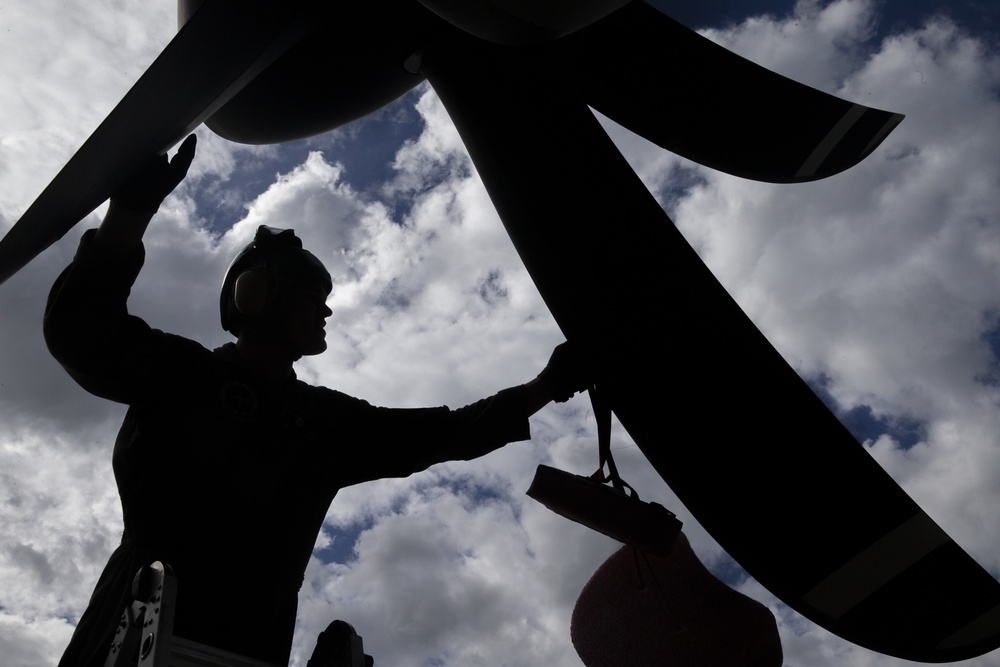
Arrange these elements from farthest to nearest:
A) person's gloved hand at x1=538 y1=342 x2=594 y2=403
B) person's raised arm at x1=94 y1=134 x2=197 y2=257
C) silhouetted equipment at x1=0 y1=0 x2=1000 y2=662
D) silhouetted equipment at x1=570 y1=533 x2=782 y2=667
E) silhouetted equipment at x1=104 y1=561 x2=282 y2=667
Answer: person's gloved hand at x1=538 y1=342 x2=594 y2=403 → person's raised arm at x1=94 y1=134 x2=197 y2=257 → silhouetted equipment at x1=570 y1=533 x2=782 y2=667 → silhouetted equipment at x1=0 y1=0 x2=1000 y2=662 → silhouetted equipment at x1=104 y1=561 x2=282 y2=667

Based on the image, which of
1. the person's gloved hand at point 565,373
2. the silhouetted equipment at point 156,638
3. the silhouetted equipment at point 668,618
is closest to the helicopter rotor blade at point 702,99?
the person's gloved hand at point 565,373

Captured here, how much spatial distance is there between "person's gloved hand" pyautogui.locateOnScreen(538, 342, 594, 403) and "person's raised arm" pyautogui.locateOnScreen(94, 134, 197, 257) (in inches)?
54.0

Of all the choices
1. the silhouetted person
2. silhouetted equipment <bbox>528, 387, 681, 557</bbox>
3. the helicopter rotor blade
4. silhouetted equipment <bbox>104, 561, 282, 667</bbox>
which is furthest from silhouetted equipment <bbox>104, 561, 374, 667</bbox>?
the helicopter rotor blade

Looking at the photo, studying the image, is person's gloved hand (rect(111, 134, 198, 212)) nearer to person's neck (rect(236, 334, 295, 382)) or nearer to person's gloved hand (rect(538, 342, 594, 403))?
person's neck (rect(236, 334, 295, 382))

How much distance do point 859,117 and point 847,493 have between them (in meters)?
2.04

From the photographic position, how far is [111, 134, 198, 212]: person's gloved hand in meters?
2.51

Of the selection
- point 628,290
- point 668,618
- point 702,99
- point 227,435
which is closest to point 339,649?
point 227,435

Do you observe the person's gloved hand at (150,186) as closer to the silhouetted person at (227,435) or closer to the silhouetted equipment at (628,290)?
the silhouetted person at (227,435)

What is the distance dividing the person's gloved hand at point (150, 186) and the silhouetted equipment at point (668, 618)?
185 centimetres

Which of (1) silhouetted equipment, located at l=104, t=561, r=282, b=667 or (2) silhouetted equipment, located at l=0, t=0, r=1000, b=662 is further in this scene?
(2) silhouetted equipment, located at l=0, t=0, r=1000, b=662

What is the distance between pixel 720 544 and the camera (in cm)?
237

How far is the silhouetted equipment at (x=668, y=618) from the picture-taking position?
7.90 ft

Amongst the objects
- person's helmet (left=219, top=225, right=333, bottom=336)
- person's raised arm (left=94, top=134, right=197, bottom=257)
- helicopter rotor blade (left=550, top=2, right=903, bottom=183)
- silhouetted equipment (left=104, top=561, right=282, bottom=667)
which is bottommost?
silhouetted equipment (left=104, top=561, right=282, bottom=667)

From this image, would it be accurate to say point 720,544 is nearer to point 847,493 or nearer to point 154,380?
point 847,493
